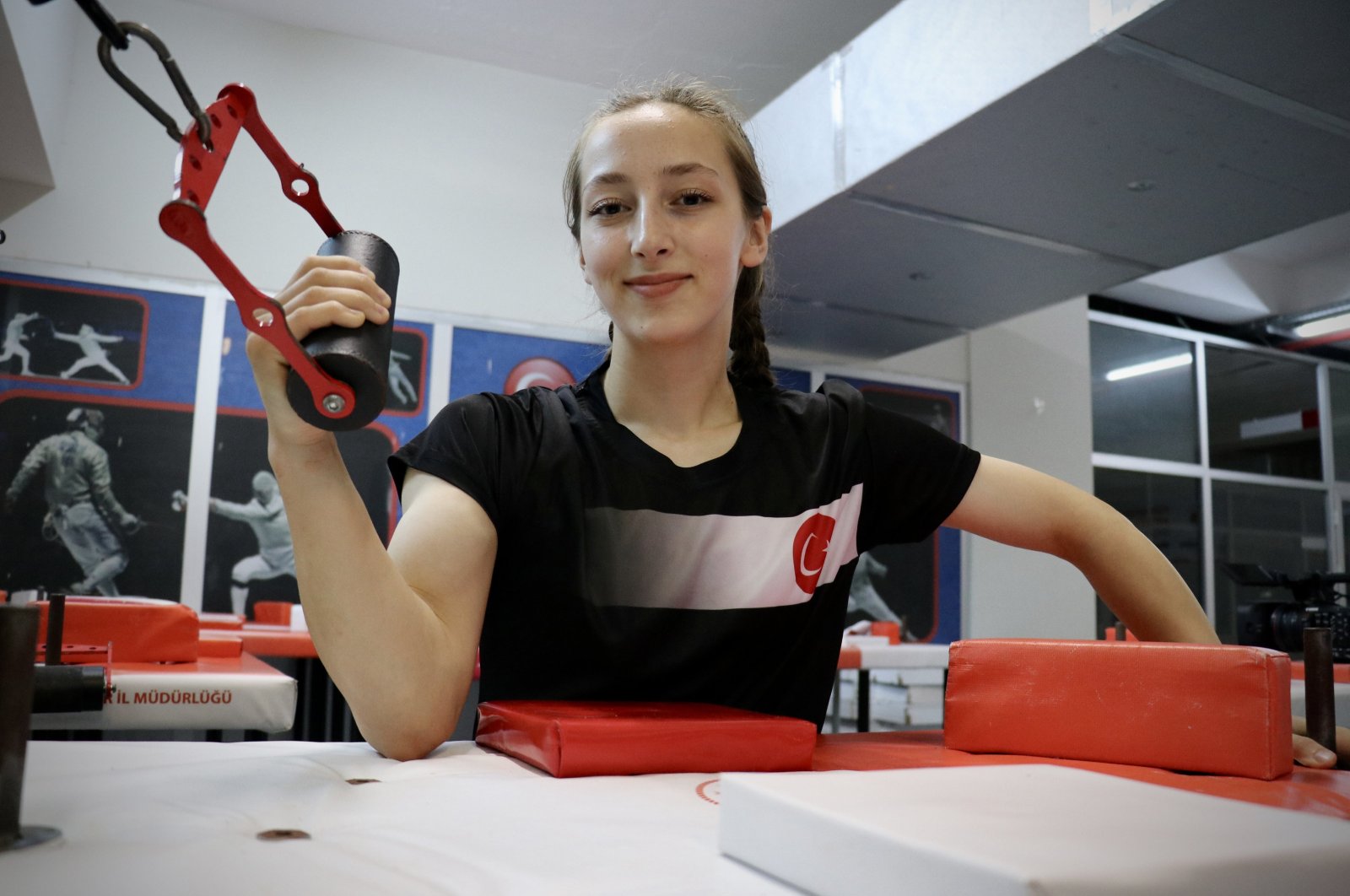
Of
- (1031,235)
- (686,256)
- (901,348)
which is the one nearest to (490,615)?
(686,256)

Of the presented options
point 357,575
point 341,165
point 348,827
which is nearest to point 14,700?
point 348,827

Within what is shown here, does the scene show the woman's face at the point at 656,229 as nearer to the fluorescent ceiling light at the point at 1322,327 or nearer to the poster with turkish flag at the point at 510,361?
the poster with turkish flag at the point at 510,361

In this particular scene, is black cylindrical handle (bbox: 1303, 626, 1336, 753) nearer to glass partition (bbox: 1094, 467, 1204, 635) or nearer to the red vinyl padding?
the red vinyl padding

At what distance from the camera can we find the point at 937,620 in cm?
463

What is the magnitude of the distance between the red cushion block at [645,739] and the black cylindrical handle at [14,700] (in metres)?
0.29

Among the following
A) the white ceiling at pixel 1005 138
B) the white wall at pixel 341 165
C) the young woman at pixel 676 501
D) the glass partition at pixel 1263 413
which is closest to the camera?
the young woman at pixel 676 501

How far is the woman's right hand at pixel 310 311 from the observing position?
1.91 feet

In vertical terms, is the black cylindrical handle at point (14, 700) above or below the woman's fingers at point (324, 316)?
below

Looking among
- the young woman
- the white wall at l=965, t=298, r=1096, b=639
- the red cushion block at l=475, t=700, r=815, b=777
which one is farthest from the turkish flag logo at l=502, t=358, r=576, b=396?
the red cushion block at l=475, t=700, r=815, b=777

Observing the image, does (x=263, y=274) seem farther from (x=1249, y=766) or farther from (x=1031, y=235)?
(x=1249, y=766)

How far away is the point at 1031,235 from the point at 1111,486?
304cm

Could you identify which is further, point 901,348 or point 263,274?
point 901,348

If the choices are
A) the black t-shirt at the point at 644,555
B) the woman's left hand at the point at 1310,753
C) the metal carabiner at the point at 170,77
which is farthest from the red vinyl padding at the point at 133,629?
the woman's left hand at the point at 1310,753

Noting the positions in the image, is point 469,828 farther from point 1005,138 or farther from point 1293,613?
point 1005,138
